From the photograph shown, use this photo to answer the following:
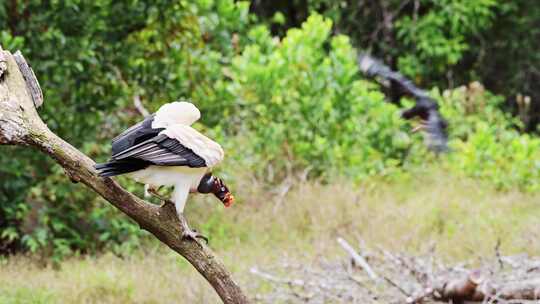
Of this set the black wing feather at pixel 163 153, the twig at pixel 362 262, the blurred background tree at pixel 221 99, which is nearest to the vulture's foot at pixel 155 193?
the black wing feather at pixel 163 153

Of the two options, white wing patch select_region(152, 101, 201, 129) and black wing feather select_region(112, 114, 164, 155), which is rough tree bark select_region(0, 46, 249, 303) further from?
white wing patch select_region(152, 101, 201, 129)

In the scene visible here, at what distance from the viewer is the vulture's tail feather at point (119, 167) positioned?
2543 millimetres

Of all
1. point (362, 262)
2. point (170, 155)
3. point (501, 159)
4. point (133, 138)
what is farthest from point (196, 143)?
point (501, 159)

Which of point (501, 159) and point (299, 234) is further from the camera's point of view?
point (501, 159)

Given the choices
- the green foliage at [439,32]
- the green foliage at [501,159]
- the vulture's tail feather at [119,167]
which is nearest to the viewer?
the vulture's tail feather at [119,167]

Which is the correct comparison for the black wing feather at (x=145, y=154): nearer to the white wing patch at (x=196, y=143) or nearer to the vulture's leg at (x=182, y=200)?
the white wing patch at (x=196, y=143)

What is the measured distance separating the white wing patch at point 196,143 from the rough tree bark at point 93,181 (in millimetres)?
269

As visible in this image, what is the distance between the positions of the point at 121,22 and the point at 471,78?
25.7ft

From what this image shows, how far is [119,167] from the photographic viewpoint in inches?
101

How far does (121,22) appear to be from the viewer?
6.04 m

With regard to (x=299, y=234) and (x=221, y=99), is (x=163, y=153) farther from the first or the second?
(x=221, y=99)

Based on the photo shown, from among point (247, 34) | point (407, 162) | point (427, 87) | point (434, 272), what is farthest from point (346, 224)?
point (427, 87)

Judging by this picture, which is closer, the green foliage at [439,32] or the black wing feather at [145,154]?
the black wing feather at [145,154]

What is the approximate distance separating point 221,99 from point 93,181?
4.04 m
